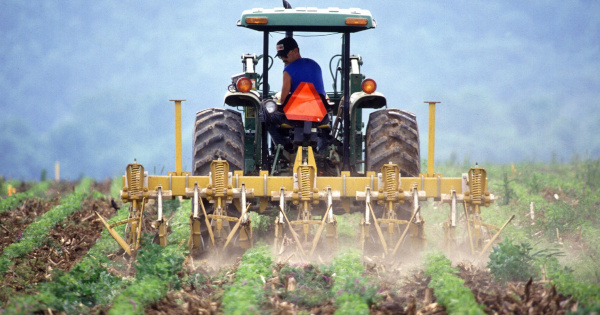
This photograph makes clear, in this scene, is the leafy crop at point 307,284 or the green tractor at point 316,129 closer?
the leafy crop at point 307,284

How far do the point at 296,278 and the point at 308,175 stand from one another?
1679mm

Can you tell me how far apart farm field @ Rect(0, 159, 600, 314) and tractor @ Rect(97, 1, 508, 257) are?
0.30m

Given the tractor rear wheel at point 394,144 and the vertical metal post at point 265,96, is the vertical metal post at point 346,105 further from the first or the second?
the vertical metal post at point 265,96

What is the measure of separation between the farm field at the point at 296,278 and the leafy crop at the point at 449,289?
11mm

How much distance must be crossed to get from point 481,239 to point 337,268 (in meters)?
1.93

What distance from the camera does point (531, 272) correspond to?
746cm

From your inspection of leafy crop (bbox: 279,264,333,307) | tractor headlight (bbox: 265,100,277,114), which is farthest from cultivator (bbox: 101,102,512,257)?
leafy crop (bbox: 279,264,333,307)

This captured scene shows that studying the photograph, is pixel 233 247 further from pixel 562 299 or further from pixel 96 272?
pixel 562 299

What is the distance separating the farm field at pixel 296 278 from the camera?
6.38m

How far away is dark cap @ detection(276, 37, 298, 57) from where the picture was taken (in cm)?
948

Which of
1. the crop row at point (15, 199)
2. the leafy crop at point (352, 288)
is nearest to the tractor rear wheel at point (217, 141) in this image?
the leafy crop at point (352, 288)

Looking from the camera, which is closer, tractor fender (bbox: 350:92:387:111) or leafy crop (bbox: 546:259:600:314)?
leafy crop (bbox: 546:259:600:314)

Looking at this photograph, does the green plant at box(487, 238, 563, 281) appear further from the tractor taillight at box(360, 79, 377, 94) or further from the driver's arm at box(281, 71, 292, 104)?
the driver's arm at box(281, 71, 292, 104)

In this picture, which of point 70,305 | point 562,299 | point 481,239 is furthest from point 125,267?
point 562,299
